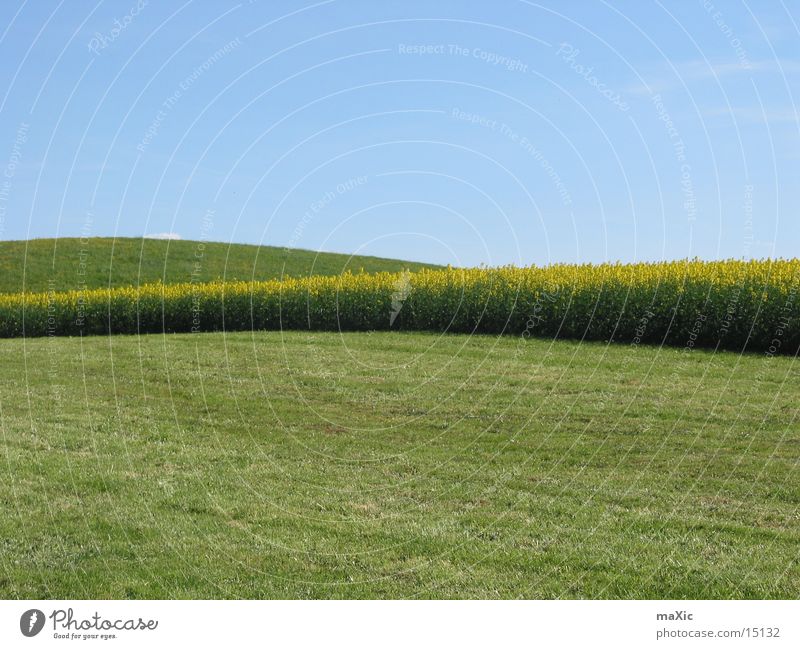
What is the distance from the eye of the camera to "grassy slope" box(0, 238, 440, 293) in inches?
1380

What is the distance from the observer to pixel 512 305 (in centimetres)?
2020

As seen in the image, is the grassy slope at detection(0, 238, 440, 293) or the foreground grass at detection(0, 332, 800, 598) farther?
the grassy slope at detection(0, 238, 440, 293)

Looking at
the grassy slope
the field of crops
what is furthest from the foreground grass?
the grassy slope

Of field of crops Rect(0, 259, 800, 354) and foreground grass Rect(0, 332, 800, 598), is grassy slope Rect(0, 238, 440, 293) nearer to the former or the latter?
field of crops Rect(0, 259, 800, 354)

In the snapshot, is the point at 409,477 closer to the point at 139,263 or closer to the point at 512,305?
the point at 512,305

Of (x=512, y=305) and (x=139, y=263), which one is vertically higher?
→ (x=139, y=263)

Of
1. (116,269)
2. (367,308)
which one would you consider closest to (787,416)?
(367,308)

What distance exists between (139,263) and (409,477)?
26.0m

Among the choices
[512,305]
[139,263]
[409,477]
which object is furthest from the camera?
[139,263]

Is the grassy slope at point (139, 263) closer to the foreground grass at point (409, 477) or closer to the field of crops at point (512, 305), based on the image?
the field of crops at point (512, 305)

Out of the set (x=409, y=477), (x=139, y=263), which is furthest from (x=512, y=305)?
(x=139, y=263)

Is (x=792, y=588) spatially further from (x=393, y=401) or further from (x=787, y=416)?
(x=393, y=401)

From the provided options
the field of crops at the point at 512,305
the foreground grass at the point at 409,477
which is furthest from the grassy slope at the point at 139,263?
the foreground grass at the point at 409,477

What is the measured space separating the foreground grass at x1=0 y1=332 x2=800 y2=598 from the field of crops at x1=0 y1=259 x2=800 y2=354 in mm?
1010
